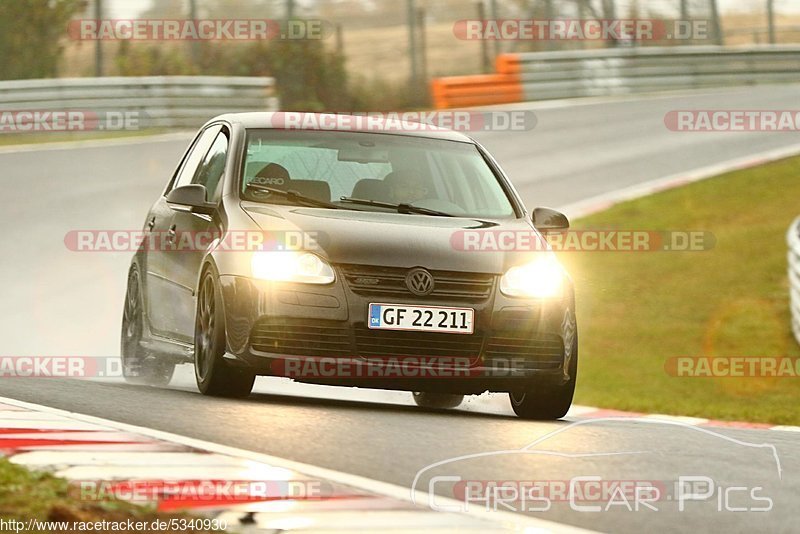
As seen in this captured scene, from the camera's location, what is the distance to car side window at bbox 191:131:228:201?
915 cm

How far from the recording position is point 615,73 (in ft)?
105

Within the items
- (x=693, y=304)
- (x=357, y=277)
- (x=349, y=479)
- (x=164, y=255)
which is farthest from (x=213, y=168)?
(x=693, y=304)

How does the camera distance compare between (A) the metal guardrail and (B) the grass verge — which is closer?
(B) the grass verge

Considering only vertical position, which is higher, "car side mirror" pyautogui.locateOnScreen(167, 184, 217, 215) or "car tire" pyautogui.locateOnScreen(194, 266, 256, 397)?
"car side mirror" pyautogui.locateOnScreen(167, 184, 217, 215)

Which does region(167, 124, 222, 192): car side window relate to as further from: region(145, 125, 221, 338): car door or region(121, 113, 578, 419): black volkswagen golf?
region(121, 113, 578, 419): black volkswagen golf

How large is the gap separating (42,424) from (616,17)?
2975 cm

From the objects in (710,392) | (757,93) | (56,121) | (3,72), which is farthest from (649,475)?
(757,93)

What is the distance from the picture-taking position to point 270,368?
799 cm

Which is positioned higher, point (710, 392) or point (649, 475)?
point (649, 475)

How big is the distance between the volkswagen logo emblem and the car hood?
4cm

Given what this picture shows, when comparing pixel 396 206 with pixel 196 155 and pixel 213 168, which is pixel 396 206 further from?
pixel 196 155

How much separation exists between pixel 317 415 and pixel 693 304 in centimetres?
1036

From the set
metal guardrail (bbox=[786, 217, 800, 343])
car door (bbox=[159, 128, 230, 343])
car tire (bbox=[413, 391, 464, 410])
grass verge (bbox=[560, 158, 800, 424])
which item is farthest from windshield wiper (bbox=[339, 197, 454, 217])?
metal guardrail (bbox=[786, 217, 800, 343])

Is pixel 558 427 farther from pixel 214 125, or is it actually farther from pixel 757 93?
pixel 757 93
